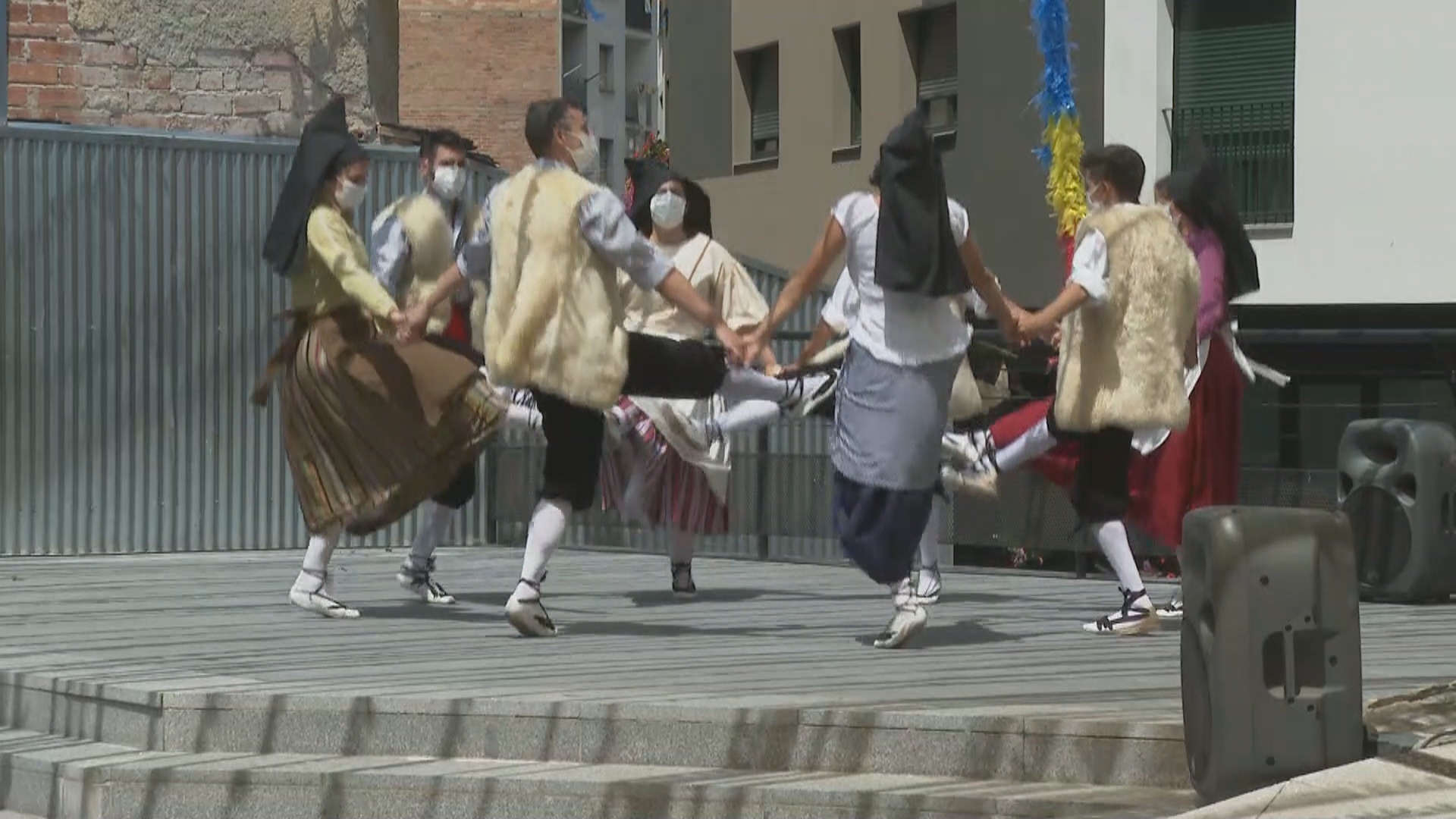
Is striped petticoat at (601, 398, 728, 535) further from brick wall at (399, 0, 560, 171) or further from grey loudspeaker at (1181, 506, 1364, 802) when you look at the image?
brick wall at (399, 0, 560, 171)

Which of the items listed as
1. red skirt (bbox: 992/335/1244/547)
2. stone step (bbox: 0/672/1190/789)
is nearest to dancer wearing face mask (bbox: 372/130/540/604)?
A: red skirt (bbox: 992/335/1244/547)

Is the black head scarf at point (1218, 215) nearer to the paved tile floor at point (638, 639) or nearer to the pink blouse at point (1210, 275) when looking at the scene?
the pink blouse at point (1210, 275)

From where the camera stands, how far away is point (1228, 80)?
28.5 m

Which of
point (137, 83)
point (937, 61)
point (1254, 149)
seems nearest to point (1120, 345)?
point (137, 83)

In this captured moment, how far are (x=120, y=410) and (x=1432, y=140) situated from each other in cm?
1611

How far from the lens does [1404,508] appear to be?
462 inches

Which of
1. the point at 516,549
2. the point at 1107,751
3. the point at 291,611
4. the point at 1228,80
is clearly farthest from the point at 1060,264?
the point at 1107,751

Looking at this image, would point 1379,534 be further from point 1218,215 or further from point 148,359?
point 148,359

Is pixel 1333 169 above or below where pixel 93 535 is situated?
above

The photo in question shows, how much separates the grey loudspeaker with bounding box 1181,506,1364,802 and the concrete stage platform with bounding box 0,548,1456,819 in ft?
0.89

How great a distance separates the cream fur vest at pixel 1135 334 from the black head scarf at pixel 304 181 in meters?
2.86

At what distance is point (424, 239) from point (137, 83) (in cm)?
444

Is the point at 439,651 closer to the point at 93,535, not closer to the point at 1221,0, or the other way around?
the point at 93,535

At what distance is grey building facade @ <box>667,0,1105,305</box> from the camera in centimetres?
3022
